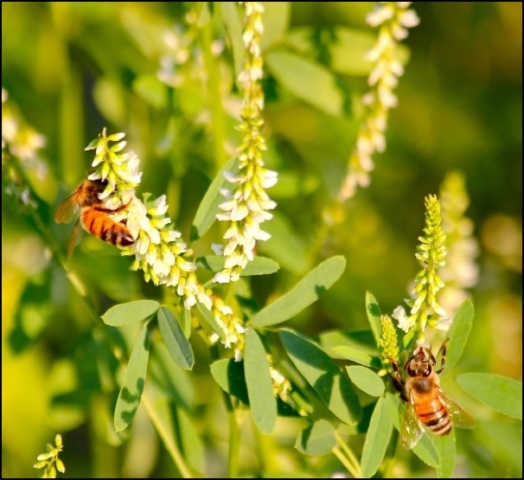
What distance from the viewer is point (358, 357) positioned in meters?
1.22

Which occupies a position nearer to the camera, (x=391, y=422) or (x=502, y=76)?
(x=391, y=422)

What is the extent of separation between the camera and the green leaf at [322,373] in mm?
1306

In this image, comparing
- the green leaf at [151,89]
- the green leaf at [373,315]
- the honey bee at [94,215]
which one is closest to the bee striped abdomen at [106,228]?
the honey bee at [94,215]

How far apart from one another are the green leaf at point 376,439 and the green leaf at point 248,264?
9.4 inches

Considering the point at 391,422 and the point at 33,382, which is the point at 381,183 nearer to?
the point at 33,382

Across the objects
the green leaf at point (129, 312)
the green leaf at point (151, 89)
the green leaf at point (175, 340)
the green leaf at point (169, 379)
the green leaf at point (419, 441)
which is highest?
the green leaf at point (151, 89)

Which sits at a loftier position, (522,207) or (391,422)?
(391,422)

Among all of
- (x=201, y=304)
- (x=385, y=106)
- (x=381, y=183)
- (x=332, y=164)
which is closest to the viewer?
(x=201, y=304)

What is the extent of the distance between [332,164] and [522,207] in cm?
61

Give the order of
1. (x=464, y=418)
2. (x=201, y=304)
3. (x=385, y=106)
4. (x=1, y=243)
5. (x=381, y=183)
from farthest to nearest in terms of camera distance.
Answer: (x=381, y=183), (x=1, y=243), (x=385, y=106), (x=464, y=418), (x=201, y=304)

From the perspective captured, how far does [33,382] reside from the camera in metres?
2.45

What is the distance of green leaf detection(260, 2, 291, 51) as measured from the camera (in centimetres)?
182

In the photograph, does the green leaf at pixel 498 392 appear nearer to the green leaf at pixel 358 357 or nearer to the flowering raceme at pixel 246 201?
the green leaf at pixel 358 357

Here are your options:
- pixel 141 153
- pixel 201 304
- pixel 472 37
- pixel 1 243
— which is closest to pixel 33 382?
pixel 1 243
